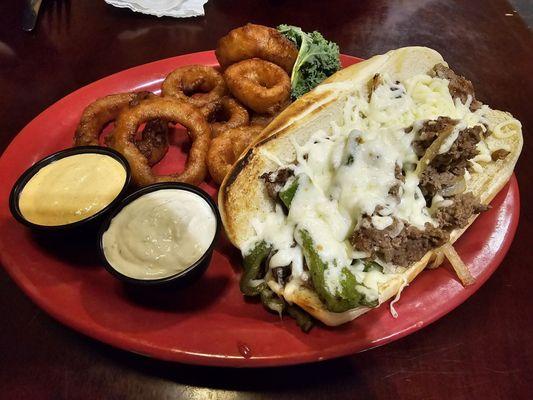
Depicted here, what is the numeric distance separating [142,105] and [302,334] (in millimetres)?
1665

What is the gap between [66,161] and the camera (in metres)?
2.43

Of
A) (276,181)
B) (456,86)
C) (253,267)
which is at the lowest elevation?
(253,267)

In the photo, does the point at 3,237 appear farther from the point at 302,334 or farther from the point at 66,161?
the point at 302,334

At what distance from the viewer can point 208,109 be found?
9.81 ft

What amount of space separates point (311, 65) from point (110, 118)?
1420 mm

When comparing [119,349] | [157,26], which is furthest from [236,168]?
[157,26]

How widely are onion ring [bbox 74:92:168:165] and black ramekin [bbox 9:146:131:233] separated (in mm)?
299

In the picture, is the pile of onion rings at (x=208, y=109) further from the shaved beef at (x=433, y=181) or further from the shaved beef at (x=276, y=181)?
the shaved beef at (x=433, y=181)

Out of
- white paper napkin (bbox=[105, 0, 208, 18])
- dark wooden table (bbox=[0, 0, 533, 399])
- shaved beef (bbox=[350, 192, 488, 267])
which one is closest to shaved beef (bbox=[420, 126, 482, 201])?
shaved beef (bbox=[350, 192, 488, 267])

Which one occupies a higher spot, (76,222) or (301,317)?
(76,222)

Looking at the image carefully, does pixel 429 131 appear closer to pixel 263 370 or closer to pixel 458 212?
pixel 458 212

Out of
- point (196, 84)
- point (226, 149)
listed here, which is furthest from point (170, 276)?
point (196, 84)

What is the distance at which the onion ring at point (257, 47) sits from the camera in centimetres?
292

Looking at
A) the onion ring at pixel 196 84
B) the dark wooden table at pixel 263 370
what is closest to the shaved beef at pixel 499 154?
the dark wooden table at pixel 263 370
